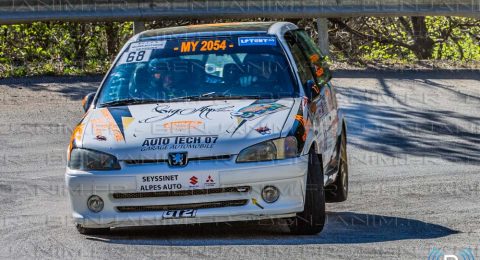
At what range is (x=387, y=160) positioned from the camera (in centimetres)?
1212

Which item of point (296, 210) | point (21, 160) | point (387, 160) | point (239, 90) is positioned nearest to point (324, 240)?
point (296, 210)

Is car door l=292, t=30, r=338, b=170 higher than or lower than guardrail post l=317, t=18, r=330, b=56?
higher

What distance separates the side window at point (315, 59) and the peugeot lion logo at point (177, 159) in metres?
1.95

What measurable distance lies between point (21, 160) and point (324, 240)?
5.25 meters

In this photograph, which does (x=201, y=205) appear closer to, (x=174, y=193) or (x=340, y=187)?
(x=174, y=193)

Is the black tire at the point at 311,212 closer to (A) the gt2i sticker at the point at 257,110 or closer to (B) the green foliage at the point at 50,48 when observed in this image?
(A) the gt2i sticker at the point at 257,110

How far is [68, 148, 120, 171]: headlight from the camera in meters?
8.05

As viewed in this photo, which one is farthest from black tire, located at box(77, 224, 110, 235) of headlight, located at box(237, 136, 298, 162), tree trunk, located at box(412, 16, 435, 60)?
tree trunk, located at box(412, 16, 435, 60)

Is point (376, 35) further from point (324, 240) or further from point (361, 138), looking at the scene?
point (324, 240)

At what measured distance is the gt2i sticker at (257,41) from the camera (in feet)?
30.7

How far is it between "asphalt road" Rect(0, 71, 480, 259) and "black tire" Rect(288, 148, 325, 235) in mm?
86

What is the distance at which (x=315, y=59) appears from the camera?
9492mm

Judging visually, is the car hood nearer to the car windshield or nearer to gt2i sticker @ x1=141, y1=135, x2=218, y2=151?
gt2i sticker @ x1=141, y1=135, x2=218, y2=151

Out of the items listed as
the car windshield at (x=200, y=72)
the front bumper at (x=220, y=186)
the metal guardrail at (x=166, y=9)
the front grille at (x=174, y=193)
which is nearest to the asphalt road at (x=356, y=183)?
the front bumper at (x=220, y=186)
